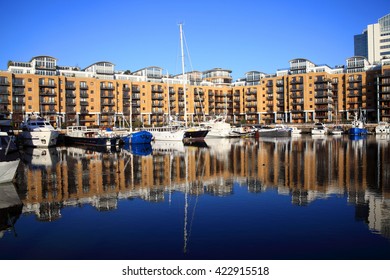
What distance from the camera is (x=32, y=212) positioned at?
50.2 feet

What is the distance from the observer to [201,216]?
14445mm

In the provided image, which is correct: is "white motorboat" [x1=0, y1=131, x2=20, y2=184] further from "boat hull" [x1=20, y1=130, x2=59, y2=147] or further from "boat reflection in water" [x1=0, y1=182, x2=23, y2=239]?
"boat hull" [x1=20, y1=130, x2=59, y2=147]

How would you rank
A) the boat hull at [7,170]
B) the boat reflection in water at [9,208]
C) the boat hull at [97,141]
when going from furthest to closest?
Result: the boat hull at [97,141]
the boat hull at [7,170]
the boat reflection in water at [9,208]

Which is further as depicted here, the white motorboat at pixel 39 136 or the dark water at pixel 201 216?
the white motorboat at pixel 39 136

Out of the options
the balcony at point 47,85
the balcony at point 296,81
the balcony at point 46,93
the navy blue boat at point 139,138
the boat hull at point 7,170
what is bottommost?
the boat hull at point 7,170

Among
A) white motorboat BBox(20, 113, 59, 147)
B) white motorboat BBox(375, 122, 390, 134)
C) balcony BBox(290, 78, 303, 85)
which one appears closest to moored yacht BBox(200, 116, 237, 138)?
white motorboat BBox(20, 113, 59, 147)

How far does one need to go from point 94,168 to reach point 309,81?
332 ft

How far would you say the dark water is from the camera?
1056 centimetres

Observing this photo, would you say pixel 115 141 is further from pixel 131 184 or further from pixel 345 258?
pixel 345 258

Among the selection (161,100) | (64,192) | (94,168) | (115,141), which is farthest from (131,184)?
(161,100)

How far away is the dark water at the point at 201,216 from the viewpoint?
10562mm

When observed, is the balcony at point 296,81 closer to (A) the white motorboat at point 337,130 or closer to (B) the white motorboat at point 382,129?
(A) the white motorboat at point 337,130

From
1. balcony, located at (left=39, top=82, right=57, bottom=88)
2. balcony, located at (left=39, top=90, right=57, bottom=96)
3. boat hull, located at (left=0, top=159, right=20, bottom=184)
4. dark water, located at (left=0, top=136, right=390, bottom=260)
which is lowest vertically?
dark water, located at (left=0, top=136, right=390, bottom=260)

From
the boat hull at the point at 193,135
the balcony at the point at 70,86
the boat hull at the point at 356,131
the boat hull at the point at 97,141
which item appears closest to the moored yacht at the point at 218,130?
the boat hull at the point at 193,135
